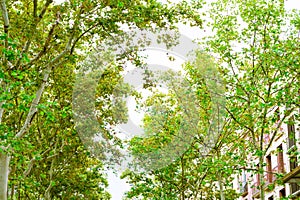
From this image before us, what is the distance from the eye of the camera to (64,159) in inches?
936

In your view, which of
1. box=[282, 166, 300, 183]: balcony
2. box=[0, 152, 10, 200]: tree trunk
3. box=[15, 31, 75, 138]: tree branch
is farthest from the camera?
box=[282, 166, 300, 183]: balcony

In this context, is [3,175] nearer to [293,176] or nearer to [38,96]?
[38,96]

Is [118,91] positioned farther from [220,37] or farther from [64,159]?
[64,159]

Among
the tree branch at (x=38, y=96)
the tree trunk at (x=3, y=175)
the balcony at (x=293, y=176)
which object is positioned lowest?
the tree trunk at (x=3, y=175)

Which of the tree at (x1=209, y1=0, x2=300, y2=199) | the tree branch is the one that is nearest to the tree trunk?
the tree branch

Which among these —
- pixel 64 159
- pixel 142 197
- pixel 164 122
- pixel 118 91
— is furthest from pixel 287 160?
pixel 118 91

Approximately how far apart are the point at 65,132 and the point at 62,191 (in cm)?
639

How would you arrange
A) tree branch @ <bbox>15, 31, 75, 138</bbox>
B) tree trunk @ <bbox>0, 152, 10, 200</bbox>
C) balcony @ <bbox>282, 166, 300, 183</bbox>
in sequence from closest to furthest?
tree trunk @ <bbox>0, 152, 10, 200</bbox> < tree branch @ <bbox>15, 31, 75, 138</bbox> < balcony @ <bbox>282, 166, 300, 183</bbox>

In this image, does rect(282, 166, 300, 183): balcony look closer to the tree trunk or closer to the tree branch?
the tree branch

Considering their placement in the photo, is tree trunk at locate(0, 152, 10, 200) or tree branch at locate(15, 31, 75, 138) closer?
tree trunk at locate(0, 152, 10, 200)

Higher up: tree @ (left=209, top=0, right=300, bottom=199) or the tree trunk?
tree @ (left=209, top=0, right=300, bottom=199)

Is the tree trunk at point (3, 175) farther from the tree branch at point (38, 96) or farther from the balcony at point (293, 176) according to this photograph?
the balcony at point (293, 176)

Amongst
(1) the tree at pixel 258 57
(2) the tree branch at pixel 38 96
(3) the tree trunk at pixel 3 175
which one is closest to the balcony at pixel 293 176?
(1) the tree at pixel 258 57

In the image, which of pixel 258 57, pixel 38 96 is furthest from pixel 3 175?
pixel 258 57
